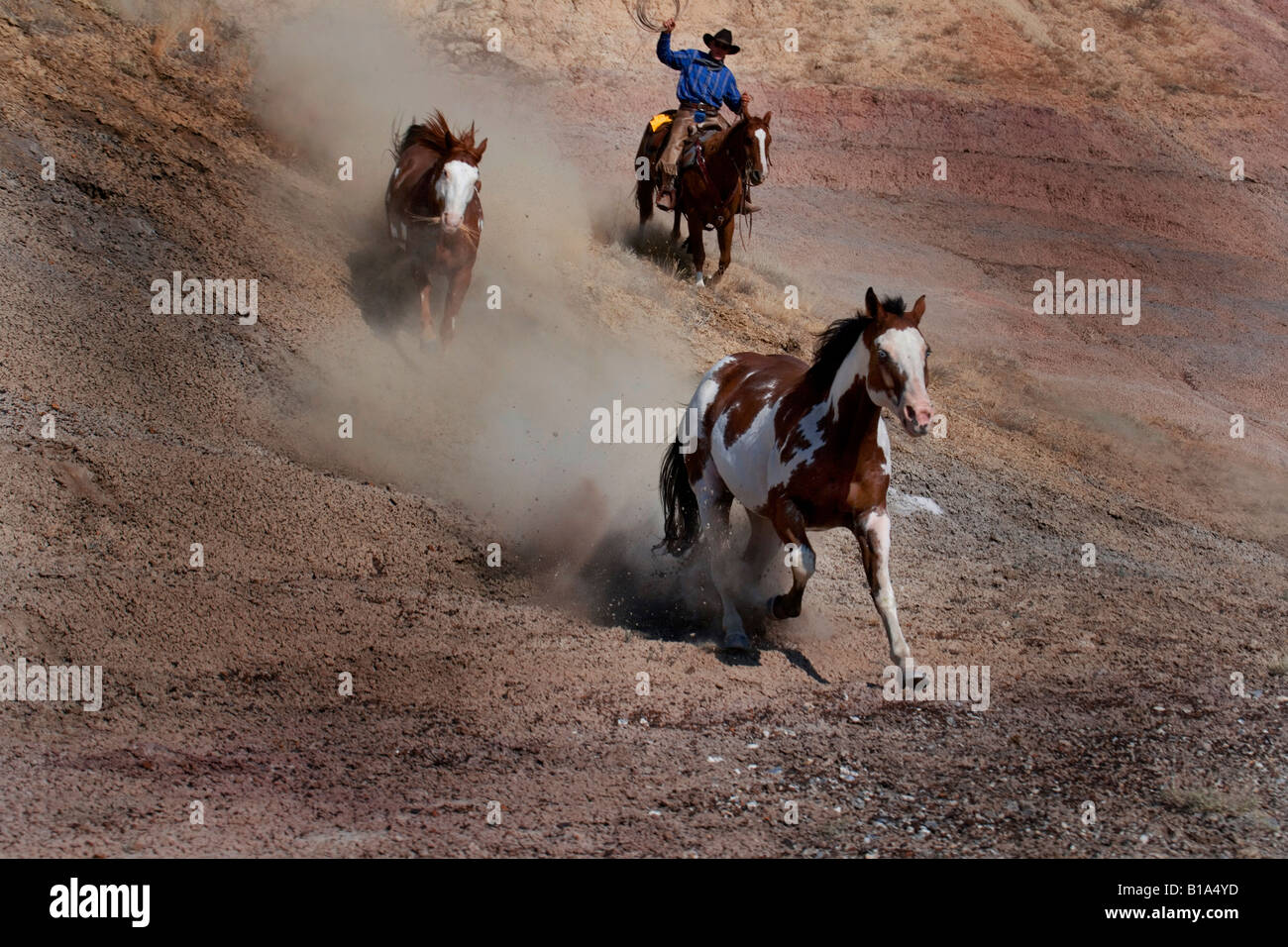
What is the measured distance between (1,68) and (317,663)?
948cm

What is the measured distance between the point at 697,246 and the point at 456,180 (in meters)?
5.28

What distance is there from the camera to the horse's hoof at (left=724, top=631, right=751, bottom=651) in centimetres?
757

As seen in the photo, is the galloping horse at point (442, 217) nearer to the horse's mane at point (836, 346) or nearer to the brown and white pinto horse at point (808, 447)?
the brown and white pinto horse at point (808, 447)

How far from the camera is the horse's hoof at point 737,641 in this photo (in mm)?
7566

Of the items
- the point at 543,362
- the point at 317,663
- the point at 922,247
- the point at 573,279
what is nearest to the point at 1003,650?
the point at 317,663

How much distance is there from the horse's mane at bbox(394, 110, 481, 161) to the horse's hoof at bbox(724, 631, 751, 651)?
644 cm

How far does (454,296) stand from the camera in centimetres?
1225

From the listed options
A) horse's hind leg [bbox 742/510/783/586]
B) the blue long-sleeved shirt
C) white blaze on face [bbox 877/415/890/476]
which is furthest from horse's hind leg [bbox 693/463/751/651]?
the blue long-sleeved shirt

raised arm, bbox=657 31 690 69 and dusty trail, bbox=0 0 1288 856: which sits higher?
raised arm, bbox=657 31 690 69

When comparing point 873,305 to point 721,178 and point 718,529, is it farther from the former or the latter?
point 721,178

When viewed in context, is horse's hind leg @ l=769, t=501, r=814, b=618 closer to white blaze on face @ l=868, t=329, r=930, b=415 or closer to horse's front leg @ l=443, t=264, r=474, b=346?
white blaze on face @ l=868, t=329, r=930, b=415

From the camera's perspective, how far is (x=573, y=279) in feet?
48.0

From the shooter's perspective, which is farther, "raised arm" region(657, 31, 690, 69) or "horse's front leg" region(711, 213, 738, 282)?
"raised arm" region(657, 31, 690, 69)

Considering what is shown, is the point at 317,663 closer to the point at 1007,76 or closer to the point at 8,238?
the point at 8,238
